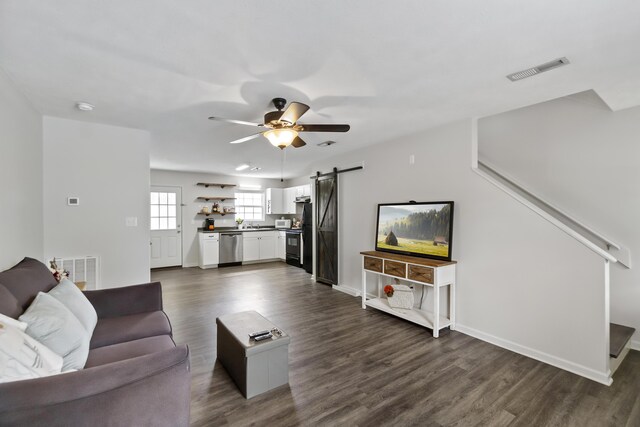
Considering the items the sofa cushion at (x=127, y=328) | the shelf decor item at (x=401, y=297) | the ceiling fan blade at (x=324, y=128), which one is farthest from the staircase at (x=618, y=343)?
the sofa cushion at (x=127, y=328)

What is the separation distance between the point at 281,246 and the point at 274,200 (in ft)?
4.45

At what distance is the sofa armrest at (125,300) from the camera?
242 centimetres

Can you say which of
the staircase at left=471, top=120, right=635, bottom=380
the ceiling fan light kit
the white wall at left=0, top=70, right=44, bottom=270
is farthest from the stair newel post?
the white wall at left=0, top=70, right=44, bottom=270

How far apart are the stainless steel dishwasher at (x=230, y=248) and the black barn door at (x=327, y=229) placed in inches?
108

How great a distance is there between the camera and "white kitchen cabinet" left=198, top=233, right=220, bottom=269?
281 inches

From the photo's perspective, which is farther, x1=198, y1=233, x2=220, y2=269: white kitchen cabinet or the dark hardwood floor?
x1=198, y1=233, x2=220, y2=269: white kitchen cabinet

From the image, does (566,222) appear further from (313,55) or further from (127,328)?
(127,328)

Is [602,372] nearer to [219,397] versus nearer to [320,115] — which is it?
[219,397]

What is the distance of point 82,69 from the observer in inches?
85.3

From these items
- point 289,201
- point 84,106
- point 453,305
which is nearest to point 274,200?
point 289,201

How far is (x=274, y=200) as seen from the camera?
834 cm

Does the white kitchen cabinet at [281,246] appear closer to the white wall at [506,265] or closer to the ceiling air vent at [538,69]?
the white wall at [506,265]

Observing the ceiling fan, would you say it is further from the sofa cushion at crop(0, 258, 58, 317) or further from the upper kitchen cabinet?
the upper kitchen cabinet

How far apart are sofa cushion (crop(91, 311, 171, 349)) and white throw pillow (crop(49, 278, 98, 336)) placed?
8 cm
